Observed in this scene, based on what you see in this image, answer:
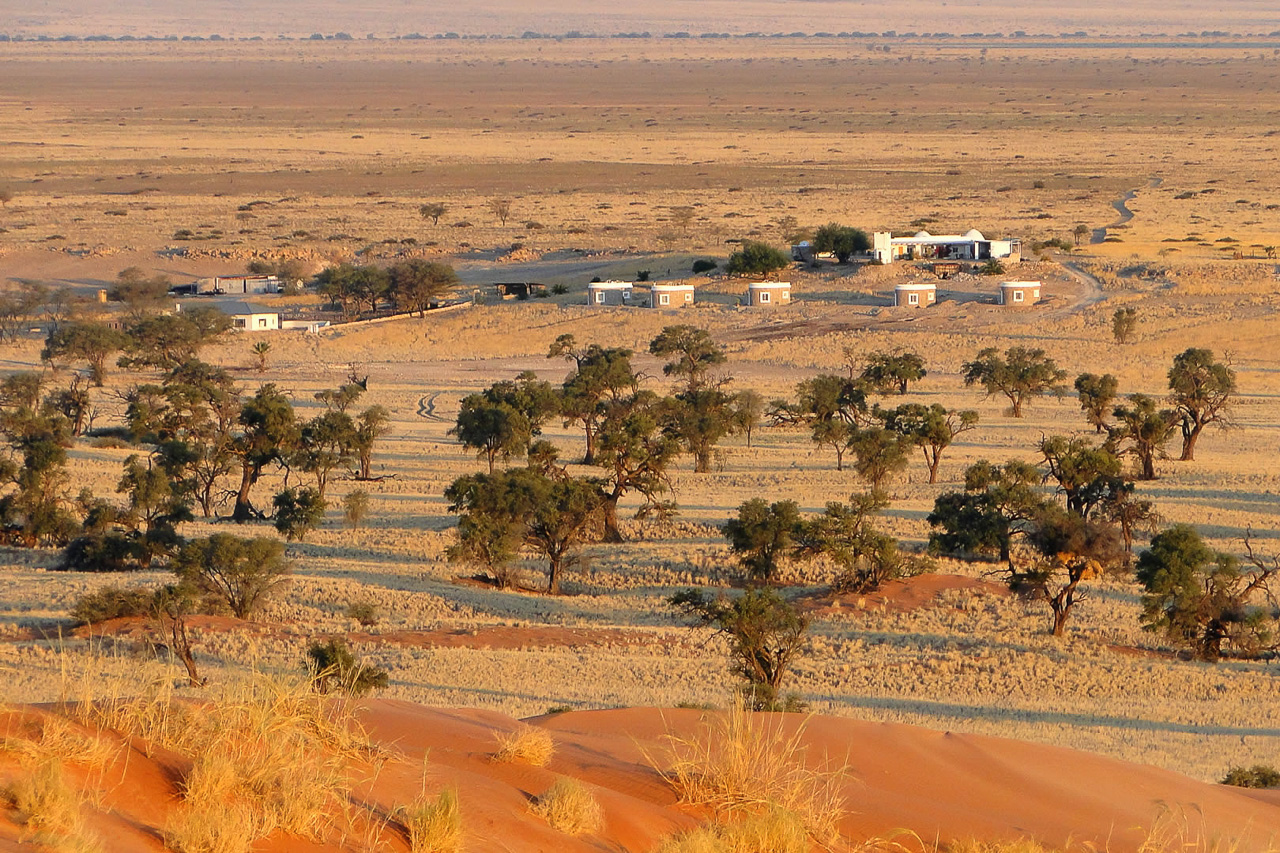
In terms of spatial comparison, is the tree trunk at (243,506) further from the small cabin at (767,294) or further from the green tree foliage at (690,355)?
the small cabin at (767,294)

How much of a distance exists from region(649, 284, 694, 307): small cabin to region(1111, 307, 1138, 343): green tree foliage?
20008 millimetres

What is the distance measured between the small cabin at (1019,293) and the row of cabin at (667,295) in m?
10.1

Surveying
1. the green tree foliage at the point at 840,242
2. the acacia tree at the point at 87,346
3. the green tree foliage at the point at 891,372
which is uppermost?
the green tree foliage at the point at 840,242

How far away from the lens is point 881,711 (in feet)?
67.4

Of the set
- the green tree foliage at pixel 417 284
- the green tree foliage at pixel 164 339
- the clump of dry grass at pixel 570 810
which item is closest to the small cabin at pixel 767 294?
the green tree foliage at pixel 417 284

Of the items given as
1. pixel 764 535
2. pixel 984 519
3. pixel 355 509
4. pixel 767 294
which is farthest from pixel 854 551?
pixel 767 294

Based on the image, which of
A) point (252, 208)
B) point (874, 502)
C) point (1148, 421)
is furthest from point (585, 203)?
point (874, 502)

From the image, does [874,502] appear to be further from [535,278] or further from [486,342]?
[535,278]

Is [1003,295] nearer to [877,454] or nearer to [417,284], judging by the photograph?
[417,284]

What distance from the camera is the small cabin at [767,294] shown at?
74938mm

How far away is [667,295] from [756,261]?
6.20 meters

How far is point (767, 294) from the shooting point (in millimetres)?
75188

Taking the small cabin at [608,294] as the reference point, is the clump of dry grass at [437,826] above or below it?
below

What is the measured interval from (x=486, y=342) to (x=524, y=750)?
6168 centimetres
